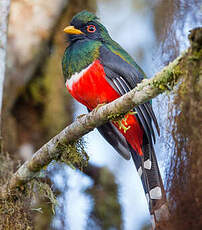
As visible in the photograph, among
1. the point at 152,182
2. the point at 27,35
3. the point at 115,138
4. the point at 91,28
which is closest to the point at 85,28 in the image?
the point at 91,28

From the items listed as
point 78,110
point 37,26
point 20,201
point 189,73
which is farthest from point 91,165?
point 189,73

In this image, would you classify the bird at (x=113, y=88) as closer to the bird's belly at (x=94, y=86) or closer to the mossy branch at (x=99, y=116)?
the bird's belly at (x=94, y=86)

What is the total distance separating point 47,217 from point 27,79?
1945 millimetres

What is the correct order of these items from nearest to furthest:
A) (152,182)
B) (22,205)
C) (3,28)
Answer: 1. (22,205)
2. (152,182)
3. (3,28)

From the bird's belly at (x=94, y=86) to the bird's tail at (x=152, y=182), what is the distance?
25.6 inches

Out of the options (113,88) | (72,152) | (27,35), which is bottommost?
(72,152)

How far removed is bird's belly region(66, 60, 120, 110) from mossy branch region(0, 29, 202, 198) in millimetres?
479

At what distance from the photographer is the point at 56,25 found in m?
5.54

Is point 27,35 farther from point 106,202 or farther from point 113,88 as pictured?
point 106,202

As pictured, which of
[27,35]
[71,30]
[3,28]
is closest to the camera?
[3,28]

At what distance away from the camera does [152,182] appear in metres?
3.75

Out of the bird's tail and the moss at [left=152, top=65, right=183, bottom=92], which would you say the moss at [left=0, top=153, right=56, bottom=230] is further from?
the moss at [left=152, top=65, right=183, bottom=92]

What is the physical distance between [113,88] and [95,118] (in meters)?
0.65

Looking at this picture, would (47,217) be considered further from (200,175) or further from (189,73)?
(189,73)
